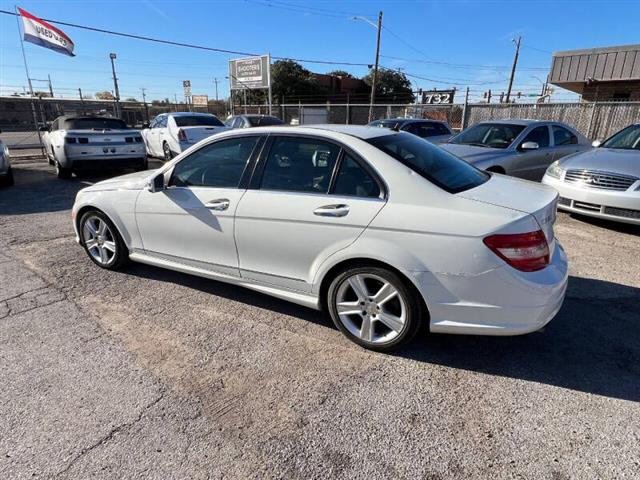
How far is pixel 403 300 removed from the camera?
8.98 ft

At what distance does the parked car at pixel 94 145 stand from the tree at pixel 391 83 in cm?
5012

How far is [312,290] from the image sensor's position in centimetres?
308

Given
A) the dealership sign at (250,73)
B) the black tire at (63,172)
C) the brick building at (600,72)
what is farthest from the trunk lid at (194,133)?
the brick building at (600,72)

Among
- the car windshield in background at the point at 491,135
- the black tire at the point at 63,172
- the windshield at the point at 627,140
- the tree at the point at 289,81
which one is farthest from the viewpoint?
the tree at the point at 289,81

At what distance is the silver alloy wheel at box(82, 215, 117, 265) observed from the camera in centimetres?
430

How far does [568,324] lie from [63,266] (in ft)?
16.5

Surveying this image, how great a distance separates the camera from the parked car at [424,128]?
34.4ft

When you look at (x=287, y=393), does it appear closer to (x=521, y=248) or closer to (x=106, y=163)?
(x=521, y=248)

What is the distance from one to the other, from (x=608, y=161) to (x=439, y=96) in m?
25.3

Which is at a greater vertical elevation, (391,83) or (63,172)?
(391,83)

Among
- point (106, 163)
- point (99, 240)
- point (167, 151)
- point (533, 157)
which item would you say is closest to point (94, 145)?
point (106, 163)

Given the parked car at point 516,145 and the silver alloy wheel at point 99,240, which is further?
the parked car at point 516,145

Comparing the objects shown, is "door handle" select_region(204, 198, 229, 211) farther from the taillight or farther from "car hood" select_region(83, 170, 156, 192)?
the taillight

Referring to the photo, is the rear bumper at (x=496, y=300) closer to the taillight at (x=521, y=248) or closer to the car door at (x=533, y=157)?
the taillight at (x=521, y=248)
